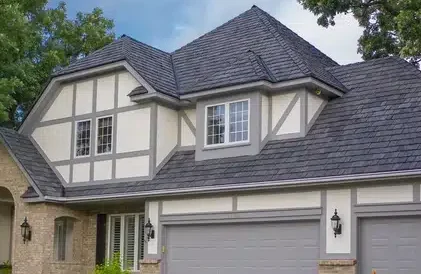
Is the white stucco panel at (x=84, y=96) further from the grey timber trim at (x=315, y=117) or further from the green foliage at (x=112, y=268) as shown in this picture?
the grey timber trim at (x=315, y=117)

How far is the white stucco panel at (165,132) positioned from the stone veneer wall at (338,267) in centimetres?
562

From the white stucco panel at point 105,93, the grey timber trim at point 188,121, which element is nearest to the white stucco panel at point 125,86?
the white stucco panel at point 105,93

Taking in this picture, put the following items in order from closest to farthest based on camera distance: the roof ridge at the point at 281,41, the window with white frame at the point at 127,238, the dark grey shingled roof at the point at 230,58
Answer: the roof ridge at the point at 281,41 → the dark grey shingled roof at the point at 230,58 → the window with white frame at the point at 127,238

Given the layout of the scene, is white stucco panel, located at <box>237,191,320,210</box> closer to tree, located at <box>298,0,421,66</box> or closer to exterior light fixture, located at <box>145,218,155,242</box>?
exterior light fixture, located at <box>145,218,155,242</box>

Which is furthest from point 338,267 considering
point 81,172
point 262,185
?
point 81,172

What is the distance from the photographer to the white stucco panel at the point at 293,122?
56.6 ft

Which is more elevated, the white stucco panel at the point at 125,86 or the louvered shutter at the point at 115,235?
the white stucco panel at the point at 125,86

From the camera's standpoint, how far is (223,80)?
59.2 ft

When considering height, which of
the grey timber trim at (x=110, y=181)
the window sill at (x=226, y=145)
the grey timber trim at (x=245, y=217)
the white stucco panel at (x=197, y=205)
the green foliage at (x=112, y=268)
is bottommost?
the green foliage at (x=112, y=268)

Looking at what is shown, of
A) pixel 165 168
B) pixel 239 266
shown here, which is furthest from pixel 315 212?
pixel 165 168

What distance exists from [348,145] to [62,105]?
910 centimetres

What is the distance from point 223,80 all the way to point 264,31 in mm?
3299

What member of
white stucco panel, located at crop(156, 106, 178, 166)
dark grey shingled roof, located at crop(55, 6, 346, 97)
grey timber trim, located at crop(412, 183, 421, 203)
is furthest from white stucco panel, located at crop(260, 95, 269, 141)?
grey timber trim, located at crop(412, 183, 421, 203)

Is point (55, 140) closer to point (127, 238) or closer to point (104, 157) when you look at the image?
point (104, 157)
